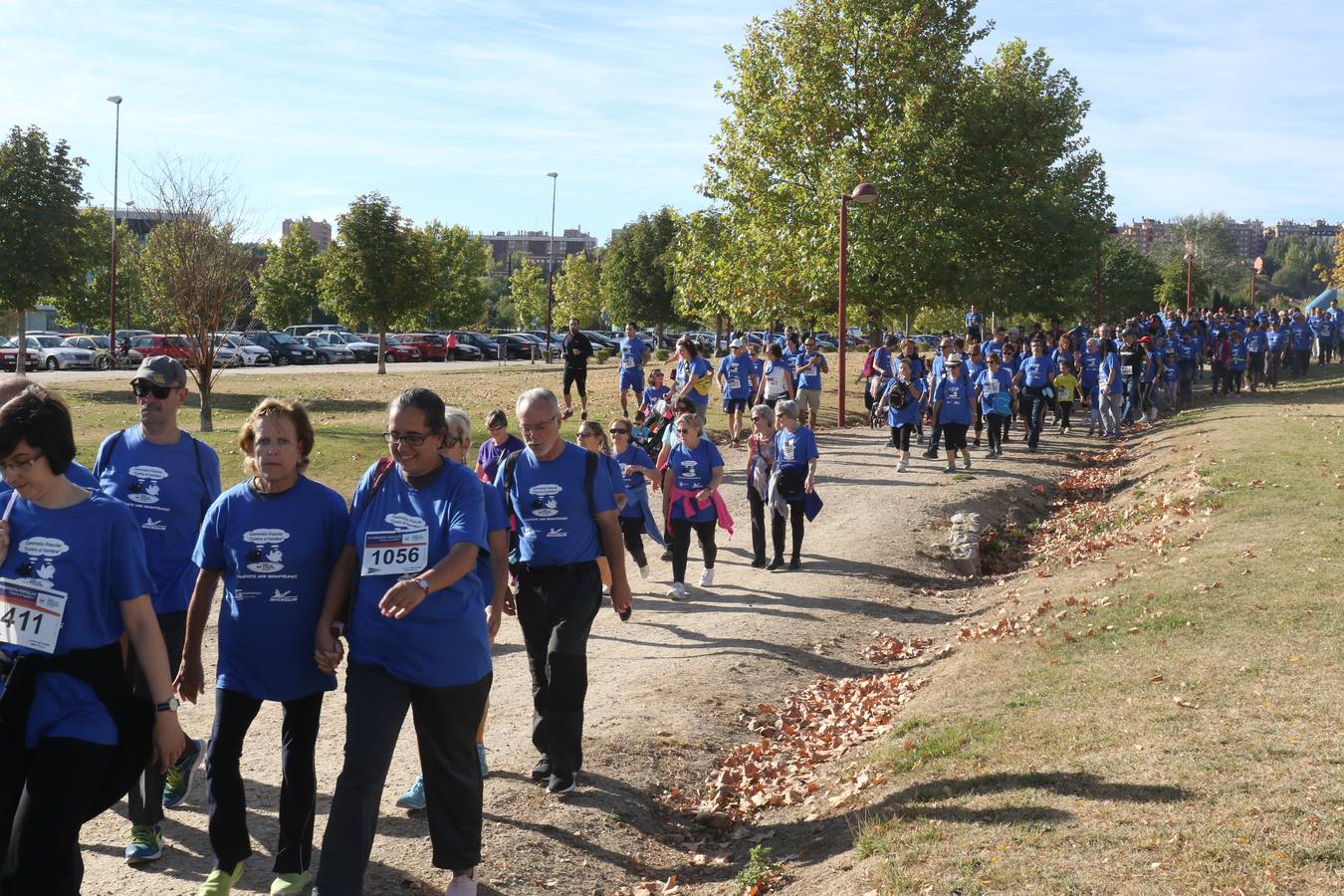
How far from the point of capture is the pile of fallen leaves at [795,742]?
6.84 meters

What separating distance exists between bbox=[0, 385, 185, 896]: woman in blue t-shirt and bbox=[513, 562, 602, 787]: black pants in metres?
2.48

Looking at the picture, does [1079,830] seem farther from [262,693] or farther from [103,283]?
[103,283]

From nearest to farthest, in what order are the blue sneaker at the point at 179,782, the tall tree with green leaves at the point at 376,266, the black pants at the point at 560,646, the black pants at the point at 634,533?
the blue sneaker at the point at 179,782 < the black pants at the point at 560,646 < the black pants at the point at 634,533 < the tall tree with green leaves at the point at 376,266

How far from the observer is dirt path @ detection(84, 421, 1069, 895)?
563 centimetres

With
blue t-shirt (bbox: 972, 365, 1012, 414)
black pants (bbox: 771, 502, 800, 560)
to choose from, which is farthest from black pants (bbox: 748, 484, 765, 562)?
blue t-shirt (bbox: 972, 365, 1012, 414)

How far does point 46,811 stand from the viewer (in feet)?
12.7

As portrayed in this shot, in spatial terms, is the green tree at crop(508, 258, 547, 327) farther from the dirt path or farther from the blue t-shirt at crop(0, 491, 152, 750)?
the blue t-shirt at crop(0, 491, 152, 750)

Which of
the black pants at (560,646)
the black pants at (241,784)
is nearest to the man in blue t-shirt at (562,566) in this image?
the black pants at (560,646)

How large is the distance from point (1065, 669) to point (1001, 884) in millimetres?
3472

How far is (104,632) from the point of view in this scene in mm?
4082

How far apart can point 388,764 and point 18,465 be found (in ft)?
5.52

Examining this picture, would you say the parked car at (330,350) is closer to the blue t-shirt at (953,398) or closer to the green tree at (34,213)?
the green tree at (34,213)

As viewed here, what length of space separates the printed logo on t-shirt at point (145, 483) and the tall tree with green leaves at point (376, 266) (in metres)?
41.5

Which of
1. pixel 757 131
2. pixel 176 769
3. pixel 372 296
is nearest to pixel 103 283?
pixel 372 296
